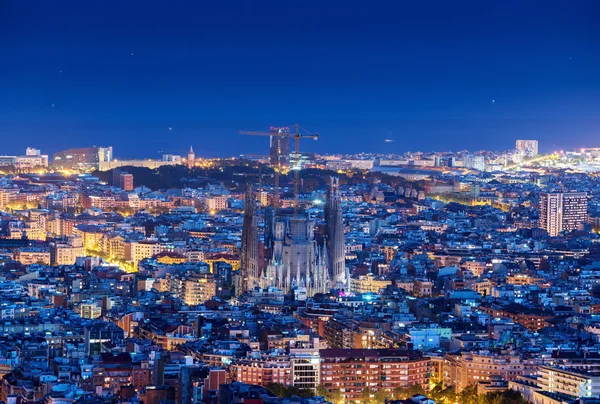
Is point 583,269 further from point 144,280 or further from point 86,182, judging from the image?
point 86,182

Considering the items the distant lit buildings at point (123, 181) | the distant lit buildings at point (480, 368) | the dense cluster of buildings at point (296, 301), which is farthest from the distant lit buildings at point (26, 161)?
the distant lit buildings at point (480, 368)

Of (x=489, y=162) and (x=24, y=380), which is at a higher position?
(x=489, y=162)

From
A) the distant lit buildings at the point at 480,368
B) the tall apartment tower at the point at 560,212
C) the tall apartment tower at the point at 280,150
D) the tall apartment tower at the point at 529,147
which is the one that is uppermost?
the tall apartment tower at the point at 529,147

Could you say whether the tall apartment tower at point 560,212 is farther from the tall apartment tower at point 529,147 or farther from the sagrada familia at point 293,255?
the tall apartment tower at point 529,147

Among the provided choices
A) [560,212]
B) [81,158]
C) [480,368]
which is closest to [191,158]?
[81,158]

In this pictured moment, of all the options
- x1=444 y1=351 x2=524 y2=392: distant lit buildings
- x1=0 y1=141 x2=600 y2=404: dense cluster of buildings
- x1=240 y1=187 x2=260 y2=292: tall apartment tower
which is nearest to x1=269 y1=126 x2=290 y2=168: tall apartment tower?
x1=0 y1=141 x2=600 y2=404: dense cluster of buildings

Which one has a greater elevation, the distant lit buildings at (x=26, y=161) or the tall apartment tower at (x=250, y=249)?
the distant lit buildings at (x=26, y=161)

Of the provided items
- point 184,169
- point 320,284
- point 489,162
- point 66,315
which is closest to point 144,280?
point 320,284
